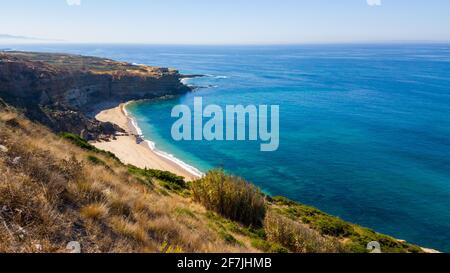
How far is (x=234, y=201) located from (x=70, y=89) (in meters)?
61.1

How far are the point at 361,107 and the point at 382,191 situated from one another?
139 feet

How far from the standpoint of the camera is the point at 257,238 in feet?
43.7

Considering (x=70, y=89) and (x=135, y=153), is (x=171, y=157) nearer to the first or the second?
(x=135, y=153)

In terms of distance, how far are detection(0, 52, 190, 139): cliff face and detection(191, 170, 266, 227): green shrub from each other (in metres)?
33.8

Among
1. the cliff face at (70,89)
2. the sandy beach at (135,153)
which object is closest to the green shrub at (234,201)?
the sandy beach at (135,153)

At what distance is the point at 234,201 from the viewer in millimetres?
16438

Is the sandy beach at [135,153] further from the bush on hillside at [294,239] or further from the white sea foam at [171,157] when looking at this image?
the bush on hillside at [294,239]

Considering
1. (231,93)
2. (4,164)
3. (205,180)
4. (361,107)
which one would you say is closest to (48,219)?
(4,164)

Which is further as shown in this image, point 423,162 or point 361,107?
point 361,107

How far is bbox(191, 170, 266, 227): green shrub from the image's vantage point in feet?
53.4

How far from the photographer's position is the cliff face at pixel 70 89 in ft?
162

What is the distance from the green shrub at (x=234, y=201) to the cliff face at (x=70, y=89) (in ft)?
111
